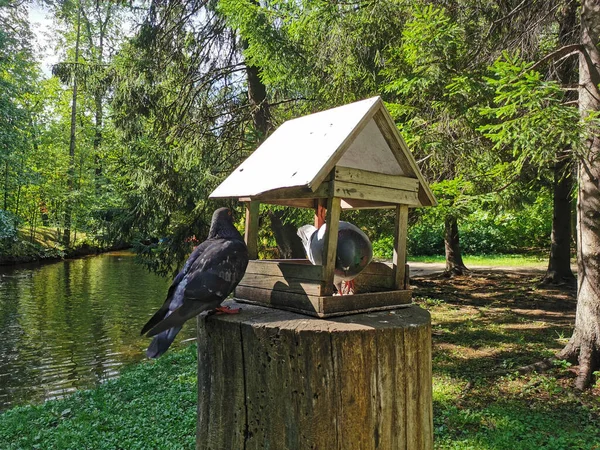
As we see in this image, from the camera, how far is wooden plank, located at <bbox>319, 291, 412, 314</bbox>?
2.03 metres

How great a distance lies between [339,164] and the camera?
2203 mm

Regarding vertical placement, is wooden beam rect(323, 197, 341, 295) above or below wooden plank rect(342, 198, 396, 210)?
below

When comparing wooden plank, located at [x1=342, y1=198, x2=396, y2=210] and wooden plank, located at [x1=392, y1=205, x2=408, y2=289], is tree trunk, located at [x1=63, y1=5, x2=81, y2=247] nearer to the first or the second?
wooden plank, located at [x1=342, y1=198, x2=396, y2=210]

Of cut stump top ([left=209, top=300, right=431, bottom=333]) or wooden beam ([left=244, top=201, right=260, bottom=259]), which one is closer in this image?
cut stump top ([left=209, top=300, right=431, bottom=333])

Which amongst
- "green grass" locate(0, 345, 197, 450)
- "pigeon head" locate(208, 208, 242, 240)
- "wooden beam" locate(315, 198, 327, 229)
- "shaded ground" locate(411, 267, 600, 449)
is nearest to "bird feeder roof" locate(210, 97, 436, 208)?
"pigeon head" locate(208, 208, 242, 240)

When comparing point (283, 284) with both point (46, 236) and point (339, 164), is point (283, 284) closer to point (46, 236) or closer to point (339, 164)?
point (339, 164)

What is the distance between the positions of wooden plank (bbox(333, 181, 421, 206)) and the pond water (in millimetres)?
6297

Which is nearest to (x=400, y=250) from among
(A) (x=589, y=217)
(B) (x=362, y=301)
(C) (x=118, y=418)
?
(B) (x=362, y=301)

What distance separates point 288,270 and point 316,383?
57cm

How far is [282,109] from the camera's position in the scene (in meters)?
9.41

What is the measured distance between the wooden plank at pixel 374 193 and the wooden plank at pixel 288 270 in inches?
13.9

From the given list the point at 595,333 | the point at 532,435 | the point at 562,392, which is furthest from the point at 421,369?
the point at 595,333

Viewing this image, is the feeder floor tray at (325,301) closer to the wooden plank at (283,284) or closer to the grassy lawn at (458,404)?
the wooden plank at (283,284)

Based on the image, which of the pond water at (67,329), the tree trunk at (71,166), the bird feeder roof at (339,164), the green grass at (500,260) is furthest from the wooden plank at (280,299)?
the tree trunk at (71,166)
